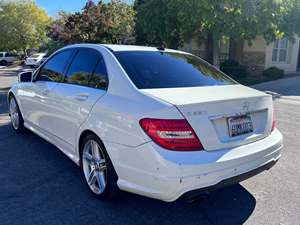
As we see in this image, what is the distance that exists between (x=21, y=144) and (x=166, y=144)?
3552 mm

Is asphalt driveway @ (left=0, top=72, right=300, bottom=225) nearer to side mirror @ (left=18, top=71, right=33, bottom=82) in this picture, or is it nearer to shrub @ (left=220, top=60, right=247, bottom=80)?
side mirror @ (left=18, top=71, right=33, bottom=82)

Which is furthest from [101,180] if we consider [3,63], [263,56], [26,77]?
[3,63]

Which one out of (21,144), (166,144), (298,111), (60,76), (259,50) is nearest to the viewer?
(166,144)

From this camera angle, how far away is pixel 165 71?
142 inches

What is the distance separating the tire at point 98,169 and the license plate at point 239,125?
123 cm

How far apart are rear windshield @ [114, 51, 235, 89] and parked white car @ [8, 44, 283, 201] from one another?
12 millimetres

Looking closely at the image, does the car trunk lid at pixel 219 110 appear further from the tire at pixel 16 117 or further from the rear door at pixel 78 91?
the tire at pixel 16 117

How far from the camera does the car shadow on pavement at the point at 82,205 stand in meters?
3.14

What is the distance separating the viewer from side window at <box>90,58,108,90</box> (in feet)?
11.5

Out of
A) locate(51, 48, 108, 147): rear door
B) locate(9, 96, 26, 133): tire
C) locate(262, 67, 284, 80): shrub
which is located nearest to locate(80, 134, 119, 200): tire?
locate(51, 48, 108, 147): rear door

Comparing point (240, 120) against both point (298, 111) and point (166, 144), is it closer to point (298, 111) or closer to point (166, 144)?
point (166, 144)

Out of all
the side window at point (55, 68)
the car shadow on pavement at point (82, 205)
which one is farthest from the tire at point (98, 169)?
the side window at point (55, 68)

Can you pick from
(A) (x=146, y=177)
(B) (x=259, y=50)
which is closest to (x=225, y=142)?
(A) (x=146, y=177)

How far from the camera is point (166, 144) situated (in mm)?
2727
